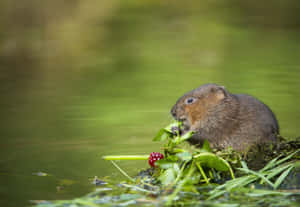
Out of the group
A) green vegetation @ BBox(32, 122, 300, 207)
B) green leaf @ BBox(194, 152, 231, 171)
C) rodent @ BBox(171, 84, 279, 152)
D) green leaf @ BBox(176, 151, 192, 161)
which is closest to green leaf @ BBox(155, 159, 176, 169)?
green vegetation @ BBox(32, 122, 300, 207)

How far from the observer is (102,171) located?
244 inches

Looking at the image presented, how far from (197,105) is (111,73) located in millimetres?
7361

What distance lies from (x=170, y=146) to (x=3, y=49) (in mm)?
11070

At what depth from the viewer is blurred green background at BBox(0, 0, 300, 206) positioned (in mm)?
6824

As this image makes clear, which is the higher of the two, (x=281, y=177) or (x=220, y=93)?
(x=220, y=93)

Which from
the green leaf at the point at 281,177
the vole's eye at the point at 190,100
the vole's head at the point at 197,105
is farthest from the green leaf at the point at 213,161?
the vole's eye at the point at 190,100

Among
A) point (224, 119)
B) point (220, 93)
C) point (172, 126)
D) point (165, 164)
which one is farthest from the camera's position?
point (220, 93)

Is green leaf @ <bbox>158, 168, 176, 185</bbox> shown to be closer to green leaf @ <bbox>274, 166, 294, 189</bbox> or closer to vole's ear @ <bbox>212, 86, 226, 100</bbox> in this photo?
green leaf @ <bbox>274, 166, 294, 189</bbox>

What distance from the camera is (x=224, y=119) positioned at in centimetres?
614

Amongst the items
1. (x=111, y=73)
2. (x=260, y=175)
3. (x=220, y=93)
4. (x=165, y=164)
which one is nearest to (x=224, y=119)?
(x=220, y=93)

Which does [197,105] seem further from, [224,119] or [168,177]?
[168,177]

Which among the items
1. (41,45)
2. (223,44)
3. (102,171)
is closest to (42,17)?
(41,45)

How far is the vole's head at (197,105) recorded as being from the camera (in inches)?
246

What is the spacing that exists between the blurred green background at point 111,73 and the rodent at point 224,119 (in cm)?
76
